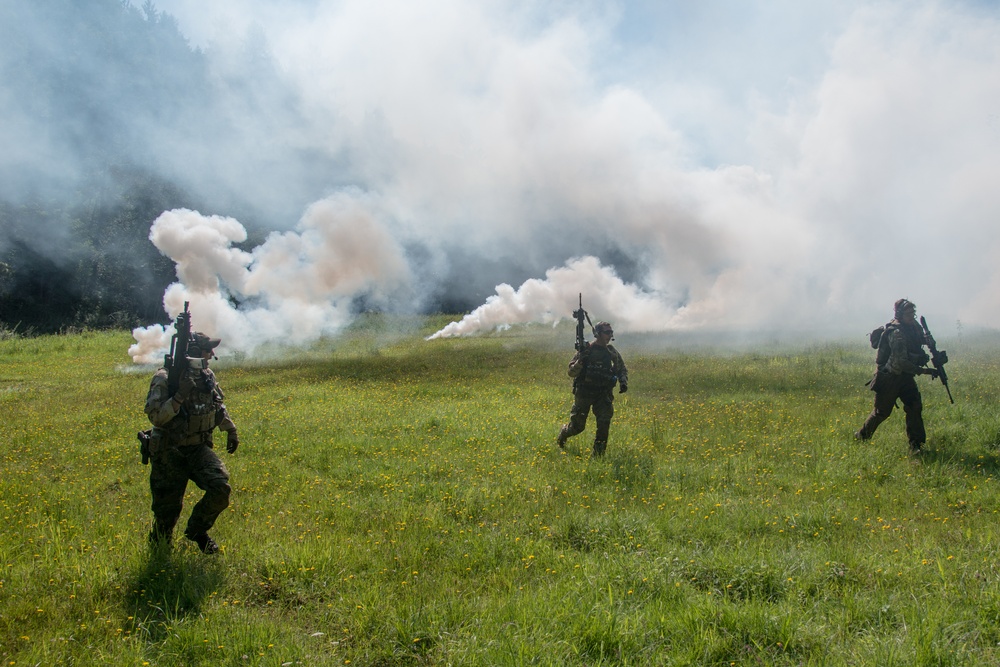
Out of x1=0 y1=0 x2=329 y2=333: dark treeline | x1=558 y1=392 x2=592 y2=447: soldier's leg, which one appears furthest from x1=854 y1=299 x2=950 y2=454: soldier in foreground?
x1=0 y1=0 x2=329 y2=333: dark treeline

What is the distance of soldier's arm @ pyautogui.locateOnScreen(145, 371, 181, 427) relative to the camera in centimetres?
557

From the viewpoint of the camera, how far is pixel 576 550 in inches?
→ 233

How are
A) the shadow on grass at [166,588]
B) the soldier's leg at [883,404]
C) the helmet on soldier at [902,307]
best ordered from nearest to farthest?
1. the shadow on grass at [166,588]
2. the soldier's leg at [883,404]
3. the helmet on soldier at [902,307]

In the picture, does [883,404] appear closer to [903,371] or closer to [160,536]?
[903,371]

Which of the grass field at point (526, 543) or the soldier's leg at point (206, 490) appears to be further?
the soldier's leg at point (206, 490)

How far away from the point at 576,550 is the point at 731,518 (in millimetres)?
1860

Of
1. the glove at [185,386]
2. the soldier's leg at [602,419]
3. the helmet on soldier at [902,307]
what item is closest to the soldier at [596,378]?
the soldier's leg at [602,419]

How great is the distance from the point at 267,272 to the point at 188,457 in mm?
25110

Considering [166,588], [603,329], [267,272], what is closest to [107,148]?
[267,272]

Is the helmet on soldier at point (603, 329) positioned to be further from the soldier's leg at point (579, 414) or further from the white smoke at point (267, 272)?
the white smoke at point (267, 272)

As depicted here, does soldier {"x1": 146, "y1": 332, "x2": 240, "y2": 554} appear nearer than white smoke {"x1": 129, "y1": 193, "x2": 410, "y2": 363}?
Yes

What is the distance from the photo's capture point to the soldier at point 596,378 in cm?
995

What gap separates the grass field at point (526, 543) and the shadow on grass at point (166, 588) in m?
0.02

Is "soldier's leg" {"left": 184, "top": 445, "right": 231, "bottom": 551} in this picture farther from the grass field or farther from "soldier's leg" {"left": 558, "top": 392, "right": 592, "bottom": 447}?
"soldier's leg" {"left": 558, "top": 392, "right": 592, "bottom": 447}
